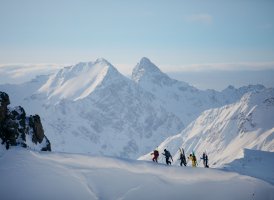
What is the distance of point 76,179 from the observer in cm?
3050

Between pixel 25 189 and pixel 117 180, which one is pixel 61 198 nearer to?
pixel 25 189

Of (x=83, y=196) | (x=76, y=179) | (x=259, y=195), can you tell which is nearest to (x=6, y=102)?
(x=76, y=179)

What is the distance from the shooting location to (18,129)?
150 feet

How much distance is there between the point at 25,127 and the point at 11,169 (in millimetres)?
16499

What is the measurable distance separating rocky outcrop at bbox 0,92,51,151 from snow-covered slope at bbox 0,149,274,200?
6230 millimetres

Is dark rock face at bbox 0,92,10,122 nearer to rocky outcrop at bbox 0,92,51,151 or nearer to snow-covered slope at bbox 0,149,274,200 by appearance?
rocky outcrop at bbox 0,92,51,151

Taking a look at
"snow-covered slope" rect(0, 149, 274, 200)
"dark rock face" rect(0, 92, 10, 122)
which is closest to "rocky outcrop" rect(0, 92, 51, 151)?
"dark rock face" rect(0, 92, 10, 122)

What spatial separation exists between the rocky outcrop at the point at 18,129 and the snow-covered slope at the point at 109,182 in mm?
6230

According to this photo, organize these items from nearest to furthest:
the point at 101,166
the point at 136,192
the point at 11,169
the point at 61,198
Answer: the point at 61,198
the point at 136,192
the point at 11,169
the point at 101,166

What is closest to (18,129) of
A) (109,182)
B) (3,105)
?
(3,105)

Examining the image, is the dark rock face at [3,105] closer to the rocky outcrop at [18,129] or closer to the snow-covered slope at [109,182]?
the rocky outcrop at [18,129]

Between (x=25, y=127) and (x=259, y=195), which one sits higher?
(x=25, y=127)

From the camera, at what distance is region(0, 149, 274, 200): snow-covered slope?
28.4m

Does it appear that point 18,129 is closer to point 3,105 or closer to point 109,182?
point 3,105
